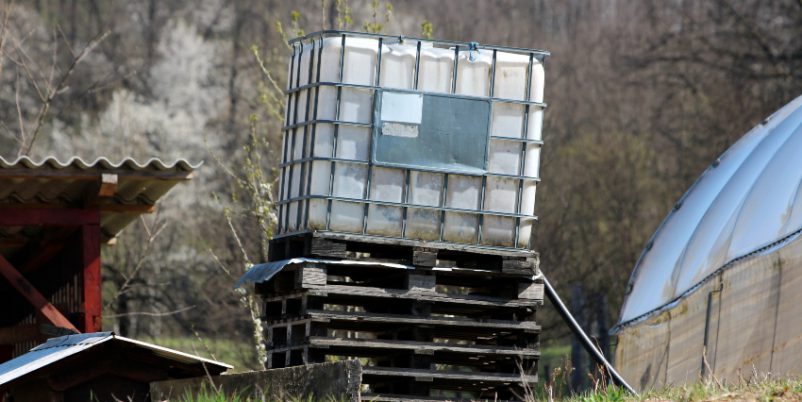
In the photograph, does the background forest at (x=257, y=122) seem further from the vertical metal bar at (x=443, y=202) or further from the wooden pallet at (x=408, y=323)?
the vertical metal bar at (x=443, y=202)

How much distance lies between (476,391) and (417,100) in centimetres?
270

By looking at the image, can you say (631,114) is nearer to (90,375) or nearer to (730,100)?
(730,100)

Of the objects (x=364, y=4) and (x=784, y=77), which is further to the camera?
(x=364, y=4)

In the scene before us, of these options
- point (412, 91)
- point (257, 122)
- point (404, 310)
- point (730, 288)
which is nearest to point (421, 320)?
point (404, 310)

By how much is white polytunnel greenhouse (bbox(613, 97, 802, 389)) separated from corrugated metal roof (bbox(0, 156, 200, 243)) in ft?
16.1

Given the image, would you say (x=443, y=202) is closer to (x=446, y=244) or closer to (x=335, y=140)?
(x=446, y=244)

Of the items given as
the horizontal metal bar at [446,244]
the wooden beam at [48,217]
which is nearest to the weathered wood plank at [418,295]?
the horizontal metal bar at [446,244]

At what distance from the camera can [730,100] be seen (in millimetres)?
39906

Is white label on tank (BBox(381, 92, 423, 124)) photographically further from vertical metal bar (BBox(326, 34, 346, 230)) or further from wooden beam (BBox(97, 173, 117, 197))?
wooden beam (BBox(97, 173, 117, 197))

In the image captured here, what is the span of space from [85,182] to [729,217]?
6311 millimetres

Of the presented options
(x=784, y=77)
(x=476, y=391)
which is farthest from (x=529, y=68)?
(x=784, y=77)

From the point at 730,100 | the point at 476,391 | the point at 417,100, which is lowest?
the point at 476,391

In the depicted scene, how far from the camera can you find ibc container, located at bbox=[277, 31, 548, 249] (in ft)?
35.1

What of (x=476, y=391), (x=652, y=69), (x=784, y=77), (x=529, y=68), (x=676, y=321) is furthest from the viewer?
(x=652, y=69)
